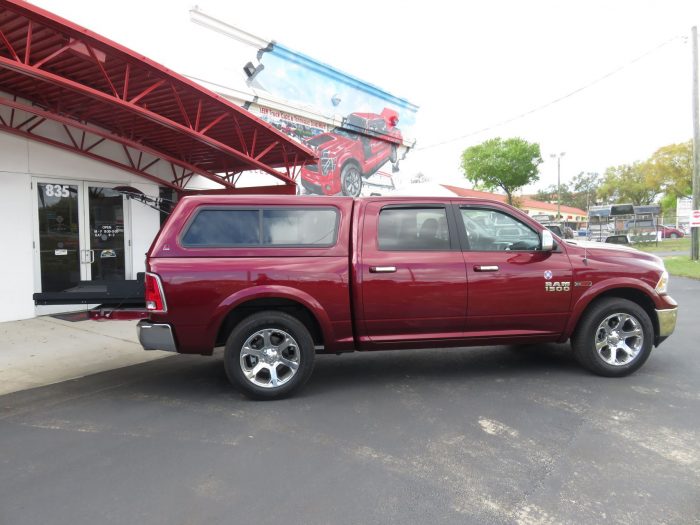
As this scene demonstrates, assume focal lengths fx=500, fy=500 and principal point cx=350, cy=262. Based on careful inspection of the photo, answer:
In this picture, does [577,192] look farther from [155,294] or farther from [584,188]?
[155,294]

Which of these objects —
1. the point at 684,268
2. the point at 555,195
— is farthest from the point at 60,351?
the point at 555,195

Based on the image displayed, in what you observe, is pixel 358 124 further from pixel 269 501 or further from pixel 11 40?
pixel 269 501

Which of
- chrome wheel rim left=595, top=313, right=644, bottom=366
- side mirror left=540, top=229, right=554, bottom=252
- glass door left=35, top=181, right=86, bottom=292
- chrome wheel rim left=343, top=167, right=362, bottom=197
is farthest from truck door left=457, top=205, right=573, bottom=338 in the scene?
chrome wheel rim left=343, top=167, right=362, bottom=197

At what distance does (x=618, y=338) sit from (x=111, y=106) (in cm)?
843

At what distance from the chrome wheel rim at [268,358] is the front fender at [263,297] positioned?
12.5 inches

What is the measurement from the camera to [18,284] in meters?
8.79

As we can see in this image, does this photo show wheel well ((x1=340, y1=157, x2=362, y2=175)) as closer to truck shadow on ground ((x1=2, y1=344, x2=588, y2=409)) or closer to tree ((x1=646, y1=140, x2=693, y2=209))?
truck shadow on ground ((x1=2, y1=344, x2=588, y2=409))

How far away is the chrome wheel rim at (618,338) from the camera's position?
5160mm

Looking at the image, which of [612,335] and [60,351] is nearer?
[612,335]

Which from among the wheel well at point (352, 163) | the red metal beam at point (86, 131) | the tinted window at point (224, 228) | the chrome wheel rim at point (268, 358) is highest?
the wheel well at point (352, 163)

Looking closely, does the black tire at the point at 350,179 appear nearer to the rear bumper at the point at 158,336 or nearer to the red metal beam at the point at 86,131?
the red metal beam at the point at 86,131

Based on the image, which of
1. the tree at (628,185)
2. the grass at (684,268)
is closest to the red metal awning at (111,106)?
the grass at (684,268)

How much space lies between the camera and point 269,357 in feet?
15.4

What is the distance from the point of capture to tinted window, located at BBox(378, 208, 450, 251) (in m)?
4.97
